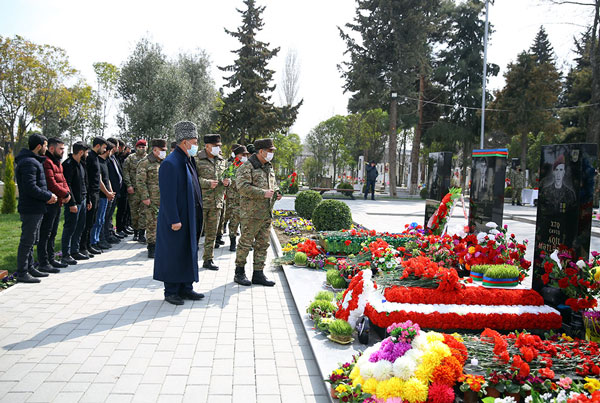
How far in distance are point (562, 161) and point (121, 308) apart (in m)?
5.62

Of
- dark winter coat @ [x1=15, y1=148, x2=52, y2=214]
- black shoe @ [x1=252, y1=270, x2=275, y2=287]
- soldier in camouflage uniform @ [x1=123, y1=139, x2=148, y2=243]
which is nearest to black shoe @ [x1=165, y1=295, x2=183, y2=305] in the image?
black shoe @ [x1=252, y1=270, x2=275, y2=287]

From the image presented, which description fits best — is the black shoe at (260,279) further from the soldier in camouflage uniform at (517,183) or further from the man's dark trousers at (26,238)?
the soldier in camouflage uniform at (517,183)

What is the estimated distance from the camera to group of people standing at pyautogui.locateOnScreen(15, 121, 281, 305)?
562 cm

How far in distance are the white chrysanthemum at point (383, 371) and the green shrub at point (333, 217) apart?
279 inches

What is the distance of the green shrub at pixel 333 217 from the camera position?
10.2 m

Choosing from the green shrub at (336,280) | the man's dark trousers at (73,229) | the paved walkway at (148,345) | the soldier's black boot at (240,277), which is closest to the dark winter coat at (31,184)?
the man's dark trousers at (73,229)

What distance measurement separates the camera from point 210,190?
7.43 metres

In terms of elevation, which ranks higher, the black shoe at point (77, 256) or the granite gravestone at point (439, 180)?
the granite gravestone at point (439, 180)

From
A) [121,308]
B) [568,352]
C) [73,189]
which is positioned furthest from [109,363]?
[73,189]

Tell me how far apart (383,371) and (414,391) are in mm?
248

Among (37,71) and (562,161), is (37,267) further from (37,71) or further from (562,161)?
(37,71)

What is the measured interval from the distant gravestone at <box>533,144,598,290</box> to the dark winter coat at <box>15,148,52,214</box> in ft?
22.2

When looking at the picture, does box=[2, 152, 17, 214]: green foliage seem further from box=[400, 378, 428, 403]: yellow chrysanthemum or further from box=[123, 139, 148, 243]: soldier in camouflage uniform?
box=[400, 378, 428, 403]: yellow chrysanthemum

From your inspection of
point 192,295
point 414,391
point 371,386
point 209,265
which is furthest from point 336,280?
point 414,391
